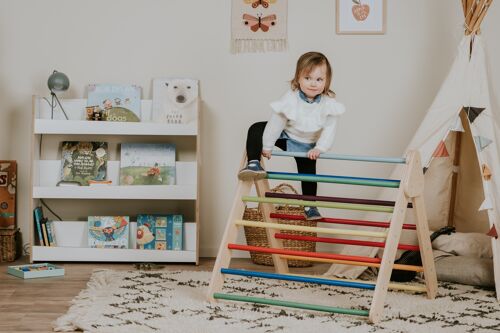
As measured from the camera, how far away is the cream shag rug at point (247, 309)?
2455 millimetres

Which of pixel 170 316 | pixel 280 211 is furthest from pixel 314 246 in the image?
pixel 170 316

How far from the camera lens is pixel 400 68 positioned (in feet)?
13.4

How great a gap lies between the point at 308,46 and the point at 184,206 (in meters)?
1.16

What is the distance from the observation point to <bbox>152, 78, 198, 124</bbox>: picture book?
13.1 feet

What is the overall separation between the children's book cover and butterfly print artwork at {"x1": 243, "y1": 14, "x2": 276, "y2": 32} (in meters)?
1.19

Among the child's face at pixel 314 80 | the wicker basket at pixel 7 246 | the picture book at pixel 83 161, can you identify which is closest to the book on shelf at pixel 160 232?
the picture book at pixel 83 161

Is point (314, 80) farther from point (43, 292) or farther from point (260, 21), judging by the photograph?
point (43, 292)

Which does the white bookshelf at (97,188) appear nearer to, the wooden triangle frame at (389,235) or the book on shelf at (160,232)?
the book on shelf at (160,232)

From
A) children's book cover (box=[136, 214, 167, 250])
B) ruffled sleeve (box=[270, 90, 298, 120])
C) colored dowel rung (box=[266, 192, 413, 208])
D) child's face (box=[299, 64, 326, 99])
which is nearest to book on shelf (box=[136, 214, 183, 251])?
children's book cover (box=[136, 214, 167, 250])

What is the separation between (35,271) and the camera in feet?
11.0

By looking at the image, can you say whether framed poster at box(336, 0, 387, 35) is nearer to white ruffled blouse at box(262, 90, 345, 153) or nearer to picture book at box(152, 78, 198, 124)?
picture book at box(152, 78, 198, 124)

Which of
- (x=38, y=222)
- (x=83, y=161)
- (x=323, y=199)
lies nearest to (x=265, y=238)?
(x=323, y=199)

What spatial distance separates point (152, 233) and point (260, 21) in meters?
1.33

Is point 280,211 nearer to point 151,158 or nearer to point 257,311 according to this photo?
point 151,158
